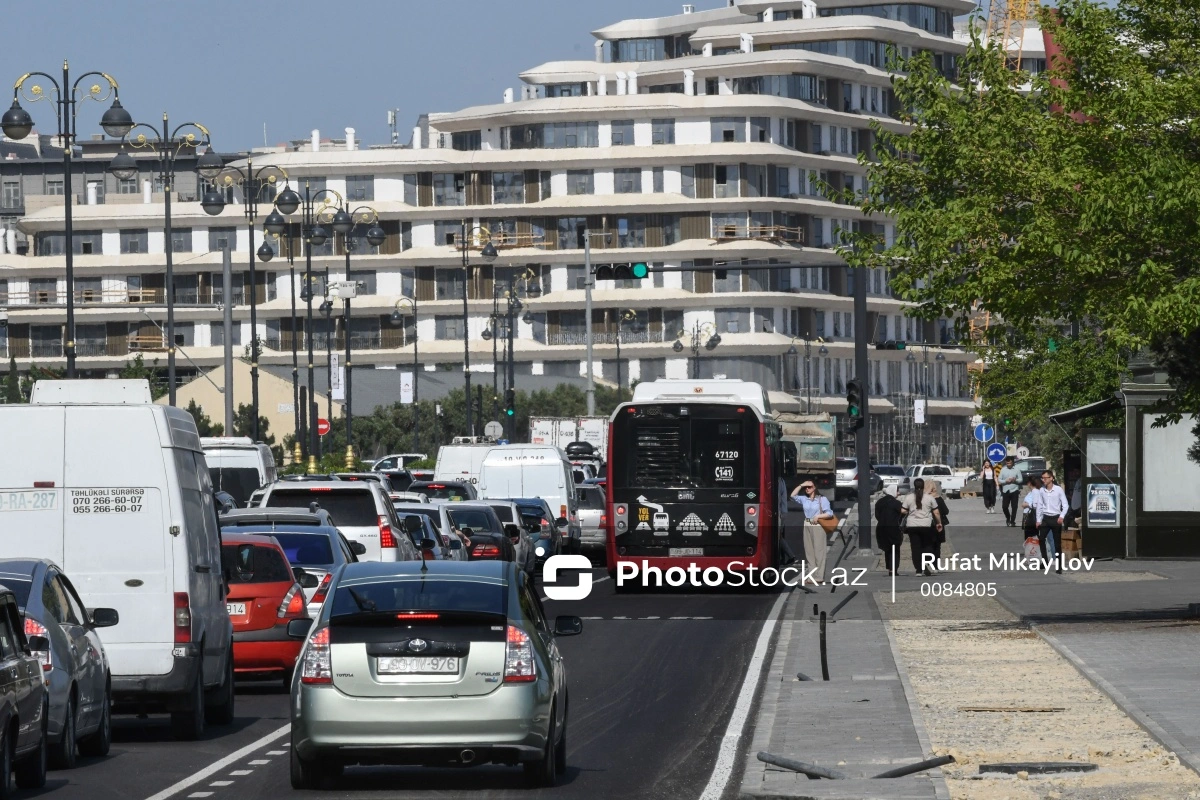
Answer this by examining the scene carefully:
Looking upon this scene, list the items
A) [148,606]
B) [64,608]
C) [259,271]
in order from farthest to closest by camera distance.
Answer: [259,271] < [148,606] < [64,608]

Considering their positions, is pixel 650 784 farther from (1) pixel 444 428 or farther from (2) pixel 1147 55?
(1) pixel 444 428

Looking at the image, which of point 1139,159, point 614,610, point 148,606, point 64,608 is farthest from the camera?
point 614,610

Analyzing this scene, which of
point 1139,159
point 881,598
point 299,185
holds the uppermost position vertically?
point 299,185

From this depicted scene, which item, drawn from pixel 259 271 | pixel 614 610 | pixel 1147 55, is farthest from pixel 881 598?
pixel 259 271

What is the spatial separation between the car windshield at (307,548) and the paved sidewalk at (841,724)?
4519 millimetres

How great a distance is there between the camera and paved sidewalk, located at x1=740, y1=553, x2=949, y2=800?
12688 millimetres

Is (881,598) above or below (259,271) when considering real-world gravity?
below

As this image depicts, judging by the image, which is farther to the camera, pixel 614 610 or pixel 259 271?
pixel 259 271

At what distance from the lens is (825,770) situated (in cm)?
1317

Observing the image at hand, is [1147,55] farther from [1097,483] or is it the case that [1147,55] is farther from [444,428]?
[444,428]

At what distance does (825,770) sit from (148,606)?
5.26 metres

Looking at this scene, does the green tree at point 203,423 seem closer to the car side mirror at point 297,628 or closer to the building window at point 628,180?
the building window at point 628,180

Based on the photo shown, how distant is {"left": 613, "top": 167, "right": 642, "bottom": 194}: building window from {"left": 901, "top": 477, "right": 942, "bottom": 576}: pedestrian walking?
91785 millimetres

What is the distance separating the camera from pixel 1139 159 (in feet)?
79.0
